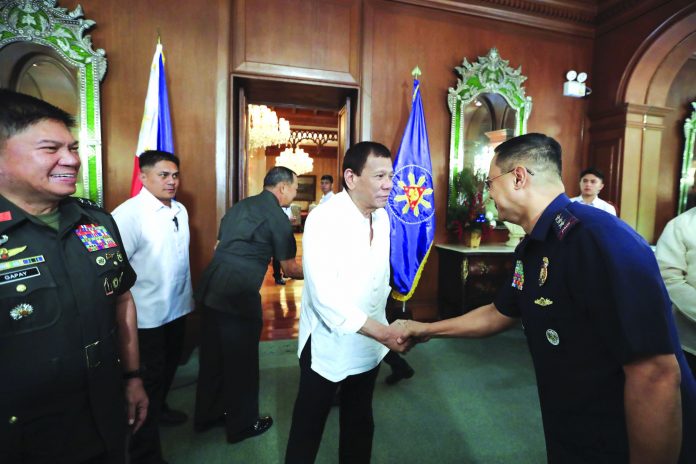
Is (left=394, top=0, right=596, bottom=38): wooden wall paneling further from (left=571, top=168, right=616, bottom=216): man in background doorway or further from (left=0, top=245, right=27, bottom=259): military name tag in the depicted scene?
(left=0, top=245, right=27, bottom=259): military name tag

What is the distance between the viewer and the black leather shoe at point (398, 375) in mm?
2770

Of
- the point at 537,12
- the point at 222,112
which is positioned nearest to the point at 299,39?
the point at 222,112

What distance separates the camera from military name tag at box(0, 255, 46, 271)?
0.88 m

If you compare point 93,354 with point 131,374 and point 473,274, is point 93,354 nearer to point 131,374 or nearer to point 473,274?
point 131,374

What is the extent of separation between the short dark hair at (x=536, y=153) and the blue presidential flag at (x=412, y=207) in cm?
228

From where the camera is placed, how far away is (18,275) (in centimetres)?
90

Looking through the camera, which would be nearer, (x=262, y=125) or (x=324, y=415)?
(x=324, y=415)

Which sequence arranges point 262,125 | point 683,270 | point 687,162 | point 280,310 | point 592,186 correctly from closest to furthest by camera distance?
point 683,270
point 592,186
point 687,162
point 280,310
point 262,125

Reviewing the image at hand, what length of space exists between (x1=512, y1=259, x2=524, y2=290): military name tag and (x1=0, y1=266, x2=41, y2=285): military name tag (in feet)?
4.50

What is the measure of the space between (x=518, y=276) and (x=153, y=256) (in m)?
1.87

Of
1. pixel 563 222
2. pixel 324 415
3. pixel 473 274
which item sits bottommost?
pixel 324 415

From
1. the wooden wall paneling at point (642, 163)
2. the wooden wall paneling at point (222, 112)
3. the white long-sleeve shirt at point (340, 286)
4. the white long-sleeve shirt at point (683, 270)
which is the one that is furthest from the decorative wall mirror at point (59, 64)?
the wooden wall paneling at point (642, 163)

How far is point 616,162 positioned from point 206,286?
187 inches

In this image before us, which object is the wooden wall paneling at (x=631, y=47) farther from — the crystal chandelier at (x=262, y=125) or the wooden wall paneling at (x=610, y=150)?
the crystal chandelier at (x=262, y=125)
